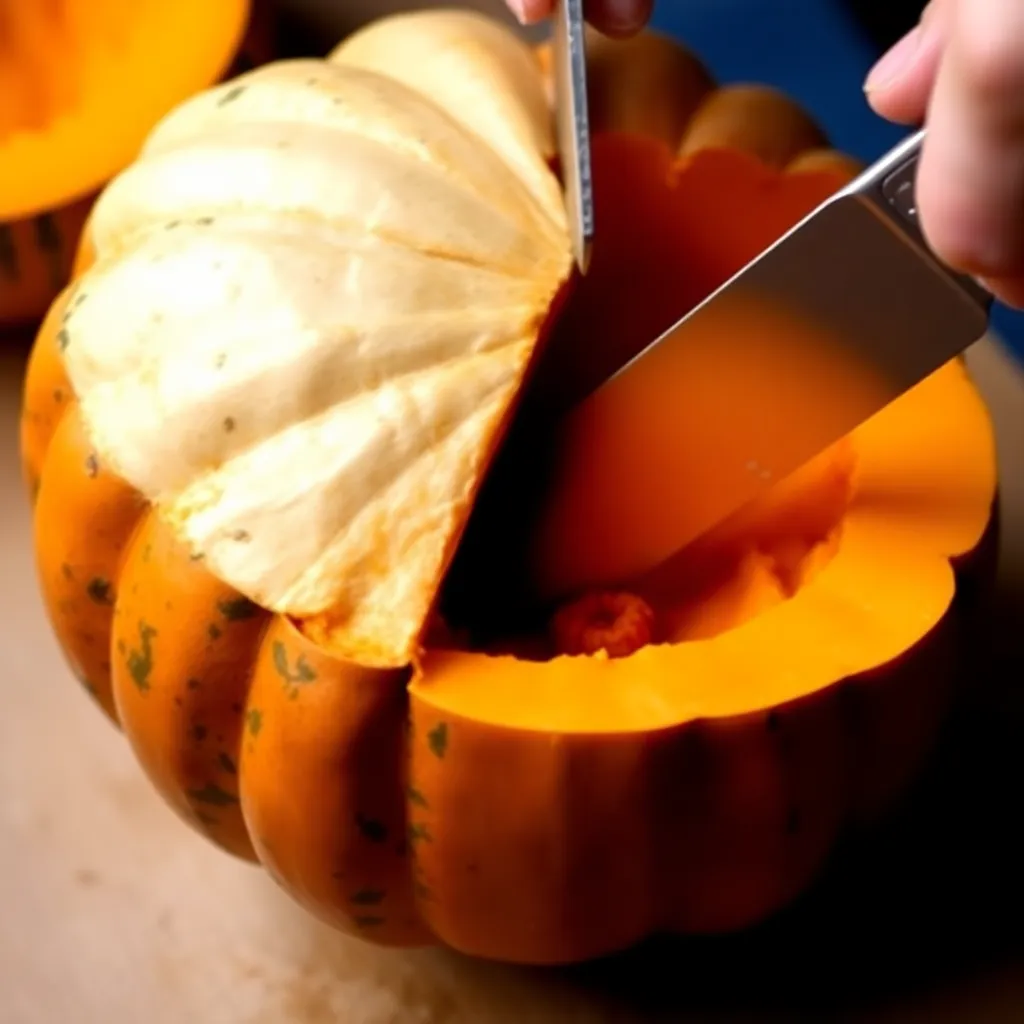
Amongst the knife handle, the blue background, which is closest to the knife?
the knife handle

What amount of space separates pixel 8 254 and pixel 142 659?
412mm

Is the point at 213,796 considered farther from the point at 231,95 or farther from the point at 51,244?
the point at 51,244

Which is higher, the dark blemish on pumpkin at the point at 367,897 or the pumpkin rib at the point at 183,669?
the pumpkin rib at the point at 183,669

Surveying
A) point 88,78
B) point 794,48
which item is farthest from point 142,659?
point 794,48

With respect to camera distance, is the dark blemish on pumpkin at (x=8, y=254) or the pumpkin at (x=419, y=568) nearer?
the pumpkin at (x=419, y=568)

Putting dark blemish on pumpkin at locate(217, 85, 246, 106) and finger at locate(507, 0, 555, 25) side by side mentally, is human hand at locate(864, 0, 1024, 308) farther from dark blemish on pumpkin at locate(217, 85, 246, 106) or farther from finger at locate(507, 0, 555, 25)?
dark blemish on pumpkin at locate(217, 85, 246, 106)

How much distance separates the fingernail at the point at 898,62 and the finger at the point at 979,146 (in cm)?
20

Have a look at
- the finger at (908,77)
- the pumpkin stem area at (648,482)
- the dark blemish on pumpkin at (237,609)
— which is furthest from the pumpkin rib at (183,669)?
the finger at (908,77)

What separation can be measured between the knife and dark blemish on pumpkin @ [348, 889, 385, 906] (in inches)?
6.6

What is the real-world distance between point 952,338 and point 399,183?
0.78ft

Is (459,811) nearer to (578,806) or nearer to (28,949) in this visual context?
(578,806)

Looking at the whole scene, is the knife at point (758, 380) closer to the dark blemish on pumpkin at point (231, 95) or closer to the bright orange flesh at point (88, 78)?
the dark blemish on pumpkin at point (231, 95)

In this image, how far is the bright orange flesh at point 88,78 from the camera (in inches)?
37.3

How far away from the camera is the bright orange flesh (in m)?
0.95
